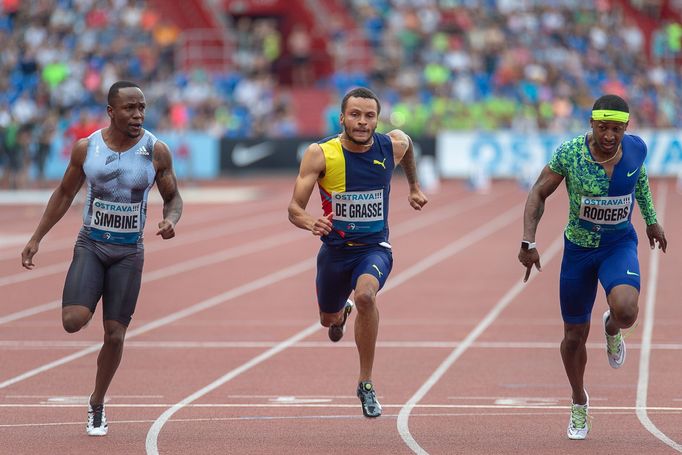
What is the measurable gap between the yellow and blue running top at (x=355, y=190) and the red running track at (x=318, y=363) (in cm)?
112

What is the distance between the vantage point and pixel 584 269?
868 centimetres

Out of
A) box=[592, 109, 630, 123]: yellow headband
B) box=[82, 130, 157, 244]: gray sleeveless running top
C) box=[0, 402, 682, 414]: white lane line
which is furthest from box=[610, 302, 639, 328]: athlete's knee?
box=[82, 130, 157, 244]: gray sleeveless running top

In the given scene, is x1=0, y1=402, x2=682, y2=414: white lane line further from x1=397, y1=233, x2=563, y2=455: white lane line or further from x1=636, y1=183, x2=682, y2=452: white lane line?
x1=636, y1=183, x2=682, y2=452: white lane line

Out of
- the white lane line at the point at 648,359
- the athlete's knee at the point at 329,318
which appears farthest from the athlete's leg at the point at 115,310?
the white lane line at the point at 648,359

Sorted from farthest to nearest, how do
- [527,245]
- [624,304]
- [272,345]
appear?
1. [272,345]
2. [527,245]
3. [624,304]

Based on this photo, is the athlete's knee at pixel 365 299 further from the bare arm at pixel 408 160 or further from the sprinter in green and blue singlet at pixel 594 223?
the sprinter in green and blue singlet at pixel 594 223

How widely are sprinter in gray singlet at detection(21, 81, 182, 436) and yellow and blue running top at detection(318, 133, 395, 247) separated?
95 cm

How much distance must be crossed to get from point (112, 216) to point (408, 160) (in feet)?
6.43

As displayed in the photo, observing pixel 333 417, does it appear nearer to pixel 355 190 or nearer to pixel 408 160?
pixel 355 190

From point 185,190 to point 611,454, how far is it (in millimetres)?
28259

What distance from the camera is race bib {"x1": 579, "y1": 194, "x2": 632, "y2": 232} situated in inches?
336

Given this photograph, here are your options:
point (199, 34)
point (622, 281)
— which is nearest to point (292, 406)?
point (622, 281)

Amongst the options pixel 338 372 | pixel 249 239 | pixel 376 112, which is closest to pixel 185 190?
pixel 249 239

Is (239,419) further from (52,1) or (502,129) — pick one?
(52,1)
